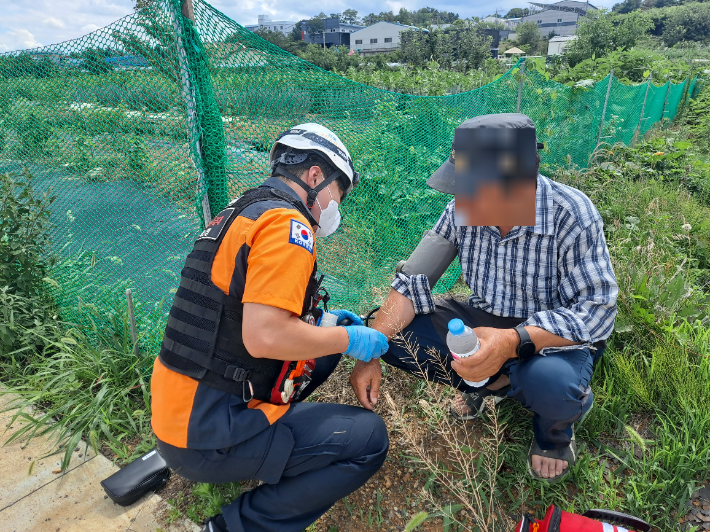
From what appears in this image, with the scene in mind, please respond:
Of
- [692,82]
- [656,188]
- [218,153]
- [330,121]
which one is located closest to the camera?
[218,153]

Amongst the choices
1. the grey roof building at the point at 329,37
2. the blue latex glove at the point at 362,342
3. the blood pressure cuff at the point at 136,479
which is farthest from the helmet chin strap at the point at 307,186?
the grey roof building at the point at 329,37

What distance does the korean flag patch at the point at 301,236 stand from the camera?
4.58 ft

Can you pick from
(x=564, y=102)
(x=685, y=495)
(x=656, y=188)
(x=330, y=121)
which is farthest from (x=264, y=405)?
(x=564, y=102)

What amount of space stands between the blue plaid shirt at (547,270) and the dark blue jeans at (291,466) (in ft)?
2.53

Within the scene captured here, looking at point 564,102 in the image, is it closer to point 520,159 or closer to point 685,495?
point 520,159

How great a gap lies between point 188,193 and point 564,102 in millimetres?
5468

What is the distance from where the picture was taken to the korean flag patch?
139cm

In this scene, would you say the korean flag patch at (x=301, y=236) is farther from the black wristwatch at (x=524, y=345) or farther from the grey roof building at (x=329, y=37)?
the grey roof building at (x=329, y=37)

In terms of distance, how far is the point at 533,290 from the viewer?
78.4 inches

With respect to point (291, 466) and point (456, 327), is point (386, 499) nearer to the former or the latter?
point (291, 466)

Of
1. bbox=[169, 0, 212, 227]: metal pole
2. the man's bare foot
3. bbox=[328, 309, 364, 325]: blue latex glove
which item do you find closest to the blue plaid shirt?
bbox=[328, 309, 364, 325]: blue latex glove

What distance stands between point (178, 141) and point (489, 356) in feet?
5.74

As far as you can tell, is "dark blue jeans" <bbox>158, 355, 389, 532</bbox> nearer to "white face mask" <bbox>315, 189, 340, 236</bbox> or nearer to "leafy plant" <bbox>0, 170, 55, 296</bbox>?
"white face mask" <bbox>315, 189, 340, 236</bbox>

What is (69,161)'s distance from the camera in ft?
9.75
